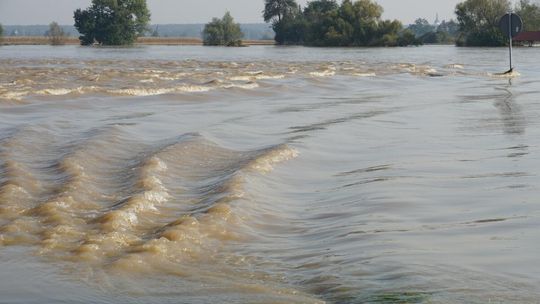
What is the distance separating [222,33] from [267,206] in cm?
9275

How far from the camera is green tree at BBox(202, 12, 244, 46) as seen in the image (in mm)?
98750

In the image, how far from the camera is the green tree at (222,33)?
98750 mm

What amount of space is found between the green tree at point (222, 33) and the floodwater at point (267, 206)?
8374cm

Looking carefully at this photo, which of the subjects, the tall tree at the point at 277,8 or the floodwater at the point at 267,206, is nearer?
the floodwater at the point at 267,206

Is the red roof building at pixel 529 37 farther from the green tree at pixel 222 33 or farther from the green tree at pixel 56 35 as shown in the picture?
the green tree at pixel 56 35

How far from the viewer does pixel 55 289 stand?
4965 millimetres

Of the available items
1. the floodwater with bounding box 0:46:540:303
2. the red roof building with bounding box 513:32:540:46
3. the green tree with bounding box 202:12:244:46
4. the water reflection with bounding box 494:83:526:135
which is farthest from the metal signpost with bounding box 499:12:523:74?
the green tree with bounding box 202:12:244:46

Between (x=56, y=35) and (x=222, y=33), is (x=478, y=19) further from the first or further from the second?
(x=56, y=35)

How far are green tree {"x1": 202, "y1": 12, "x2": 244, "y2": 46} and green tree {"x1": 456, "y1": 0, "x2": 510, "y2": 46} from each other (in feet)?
85.5

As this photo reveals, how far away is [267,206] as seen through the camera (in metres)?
7.57

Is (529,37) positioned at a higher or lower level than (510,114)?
higher

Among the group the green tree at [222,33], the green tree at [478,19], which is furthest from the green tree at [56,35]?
the green tree at [478,19]

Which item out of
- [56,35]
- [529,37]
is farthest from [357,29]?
[56,35]

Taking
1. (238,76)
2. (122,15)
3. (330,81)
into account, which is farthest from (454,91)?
(122,15)
